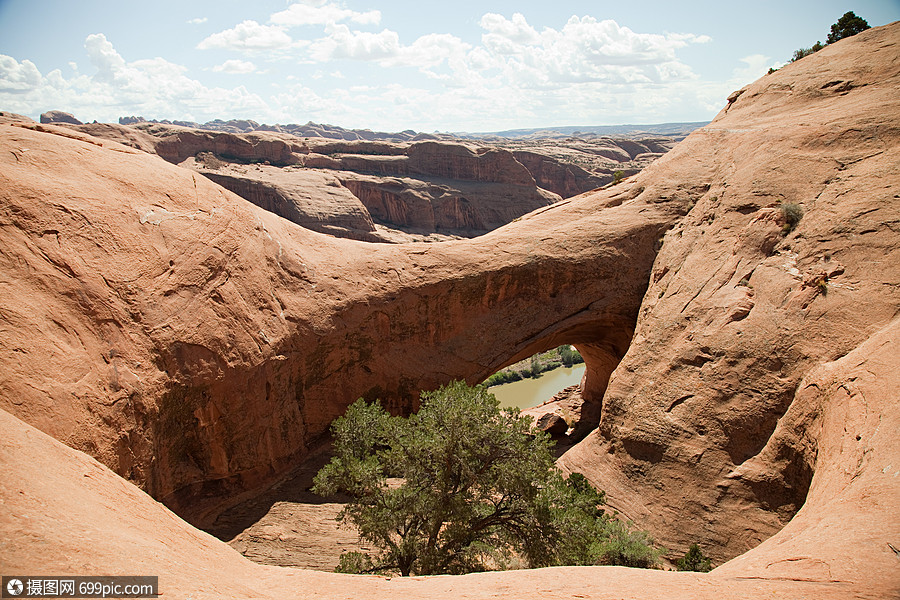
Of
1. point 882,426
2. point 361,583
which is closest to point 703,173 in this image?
point 882,426

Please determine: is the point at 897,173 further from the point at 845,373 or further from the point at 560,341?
the point at 560,341

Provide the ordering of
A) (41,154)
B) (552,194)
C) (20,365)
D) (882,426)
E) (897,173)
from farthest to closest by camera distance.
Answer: (552,194) → (897,173) → (41,154) → (20,365) → (882,426)

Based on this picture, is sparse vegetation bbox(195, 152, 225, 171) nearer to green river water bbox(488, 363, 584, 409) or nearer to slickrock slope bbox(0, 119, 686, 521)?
green river water bbox(488, 363, 584, 409)

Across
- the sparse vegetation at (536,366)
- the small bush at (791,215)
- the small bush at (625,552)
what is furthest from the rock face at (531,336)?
the sparse vegetation at (536,366)

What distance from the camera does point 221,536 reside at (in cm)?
1159

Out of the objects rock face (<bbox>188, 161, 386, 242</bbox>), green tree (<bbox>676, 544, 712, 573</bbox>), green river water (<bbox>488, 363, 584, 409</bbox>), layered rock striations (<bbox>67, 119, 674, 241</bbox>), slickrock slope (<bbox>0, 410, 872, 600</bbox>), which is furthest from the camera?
layered rock striations (<bbox>67, 119, 674, 241</bbox>)

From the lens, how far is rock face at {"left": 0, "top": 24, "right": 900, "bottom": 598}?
6.08m

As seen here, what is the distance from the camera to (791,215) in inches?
523

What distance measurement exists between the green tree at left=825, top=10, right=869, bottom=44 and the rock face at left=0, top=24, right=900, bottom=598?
754cm

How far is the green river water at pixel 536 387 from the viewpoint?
38781 millimetres

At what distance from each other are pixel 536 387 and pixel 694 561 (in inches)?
1267

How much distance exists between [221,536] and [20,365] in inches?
211

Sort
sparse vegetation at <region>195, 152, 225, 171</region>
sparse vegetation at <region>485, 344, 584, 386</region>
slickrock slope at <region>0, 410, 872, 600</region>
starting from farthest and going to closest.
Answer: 1. sparse vegetation at <region>195, 152, 225, 171</region>
2. sparse vegetation at <region>485, 344, 584, 386</region>
3. slickrock slope at <region>0, 410, 872, 600</region>

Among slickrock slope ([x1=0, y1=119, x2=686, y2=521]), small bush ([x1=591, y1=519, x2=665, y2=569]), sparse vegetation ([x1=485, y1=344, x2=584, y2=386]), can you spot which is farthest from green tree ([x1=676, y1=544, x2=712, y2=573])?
sparse vegetation ([x1=485, y1=344, x2=584, y2=386])
